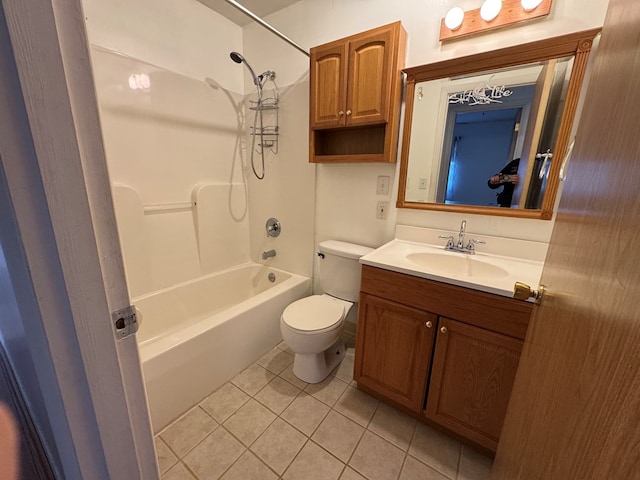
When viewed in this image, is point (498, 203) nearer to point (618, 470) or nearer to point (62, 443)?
point (618, 470)

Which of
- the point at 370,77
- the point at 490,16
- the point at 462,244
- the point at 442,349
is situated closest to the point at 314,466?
the point at 442,349

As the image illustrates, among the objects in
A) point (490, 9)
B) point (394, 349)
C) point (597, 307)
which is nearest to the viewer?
point (597, 307)

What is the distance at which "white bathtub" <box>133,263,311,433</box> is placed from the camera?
1354 millimetres

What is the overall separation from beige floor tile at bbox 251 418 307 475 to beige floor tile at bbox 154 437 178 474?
0.36 meters

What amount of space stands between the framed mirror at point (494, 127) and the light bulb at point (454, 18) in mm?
168

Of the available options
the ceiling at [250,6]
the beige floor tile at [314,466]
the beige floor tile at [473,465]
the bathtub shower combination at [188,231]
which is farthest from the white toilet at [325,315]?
the ceiling at [250,6]

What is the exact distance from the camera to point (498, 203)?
4.66 feet

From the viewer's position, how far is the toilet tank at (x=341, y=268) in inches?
70.9

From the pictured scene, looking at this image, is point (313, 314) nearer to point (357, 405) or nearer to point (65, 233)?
point (357, 405)

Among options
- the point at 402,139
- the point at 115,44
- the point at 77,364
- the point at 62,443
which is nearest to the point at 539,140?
the point at 402,139

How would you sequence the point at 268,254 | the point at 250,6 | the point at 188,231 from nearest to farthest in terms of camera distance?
1. the point at 250,6
2. the point at 188,231
3. the point at 268,254

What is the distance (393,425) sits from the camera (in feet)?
4.63

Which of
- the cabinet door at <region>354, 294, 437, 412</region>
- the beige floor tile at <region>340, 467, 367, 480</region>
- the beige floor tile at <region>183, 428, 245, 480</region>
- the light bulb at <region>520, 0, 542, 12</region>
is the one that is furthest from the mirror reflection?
the beige floor tile at <region>183, 428, 245, 480</region>

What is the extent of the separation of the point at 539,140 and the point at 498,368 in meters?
1.10
